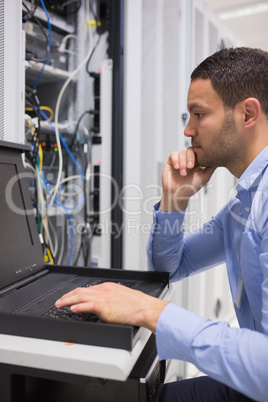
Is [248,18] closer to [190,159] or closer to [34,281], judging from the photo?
[190,159]

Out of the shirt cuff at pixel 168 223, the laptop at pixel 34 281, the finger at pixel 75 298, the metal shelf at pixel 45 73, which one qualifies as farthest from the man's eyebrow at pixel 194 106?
the metal shelf at pixel 45 73

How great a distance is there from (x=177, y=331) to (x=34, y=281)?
499 millimetres

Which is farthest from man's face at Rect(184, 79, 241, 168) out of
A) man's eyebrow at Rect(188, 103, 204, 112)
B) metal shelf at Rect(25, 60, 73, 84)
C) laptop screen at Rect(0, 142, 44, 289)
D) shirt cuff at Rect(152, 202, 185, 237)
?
metal shelf at Rect(25, 60, 73, 84)

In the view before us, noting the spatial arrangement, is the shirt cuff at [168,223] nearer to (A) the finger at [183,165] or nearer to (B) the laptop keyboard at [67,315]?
(A) the finger at [183,165]

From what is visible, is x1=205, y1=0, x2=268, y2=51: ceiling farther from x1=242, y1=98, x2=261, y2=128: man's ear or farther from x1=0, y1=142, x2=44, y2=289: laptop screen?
x1=0, y1=142, x2=44, y2=289: laptop screen

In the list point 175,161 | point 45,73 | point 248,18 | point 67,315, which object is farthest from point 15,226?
point 248,18

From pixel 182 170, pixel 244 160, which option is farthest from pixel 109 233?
pixel 244 160

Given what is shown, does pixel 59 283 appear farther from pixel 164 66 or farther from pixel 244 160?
pixel 164 66

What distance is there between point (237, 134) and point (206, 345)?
0.58 meters

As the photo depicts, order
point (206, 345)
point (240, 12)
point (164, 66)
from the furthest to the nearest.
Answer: point (240, 12) < point (164, 66) < point (206, 345)

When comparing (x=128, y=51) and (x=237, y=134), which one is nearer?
(x=237, y=134)

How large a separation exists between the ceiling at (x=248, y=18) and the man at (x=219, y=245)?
369 cm

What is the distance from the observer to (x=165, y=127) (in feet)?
6.67

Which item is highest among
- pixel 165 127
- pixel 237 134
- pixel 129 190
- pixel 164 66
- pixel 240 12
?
pixel 240 12
